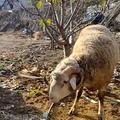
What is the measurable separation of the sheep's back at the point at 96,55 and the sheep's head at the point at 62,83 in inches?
14.5

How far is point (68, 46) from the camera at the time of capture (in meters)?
7.01

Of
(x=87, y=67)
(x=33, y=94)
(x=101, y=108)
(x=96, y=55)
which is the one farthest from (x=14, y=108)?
(x=96, y=55)

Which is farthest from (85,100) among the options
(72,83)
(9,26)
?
(9,26)

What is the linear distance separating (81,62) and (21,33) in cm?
1140

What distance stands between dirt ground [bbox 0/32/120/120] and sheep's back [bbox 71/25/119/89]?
2.40 ft

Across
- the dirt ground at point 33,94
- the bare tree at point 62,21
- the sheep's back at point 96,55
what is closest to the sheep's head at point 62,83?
the sheep's back at point 96,55

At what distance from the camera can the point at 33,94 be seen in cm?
685

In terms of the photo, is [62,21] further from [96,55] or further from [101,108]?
[101,108]

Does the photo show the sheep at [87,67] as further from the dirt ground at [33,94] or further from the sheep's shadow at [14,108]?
the sheep's shadow at [14,108]

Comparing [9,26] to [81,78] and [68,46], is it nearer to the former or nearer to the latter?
[68,46]

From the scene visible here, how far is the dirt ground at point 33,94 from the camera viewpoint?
6023 mm

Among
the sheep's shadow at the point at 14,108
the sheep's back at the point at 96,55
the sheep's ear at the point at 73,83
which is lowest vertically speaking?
the sheep's shadow at the point at 14,108

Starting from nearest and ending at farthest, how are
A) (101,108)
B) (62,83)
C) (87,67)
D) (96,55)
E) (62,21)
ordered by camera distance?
(62,83) → (87,67) → (96,55) → (101,108) → (62,21)

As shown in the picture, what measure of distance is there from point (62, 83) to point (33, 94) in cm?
199
